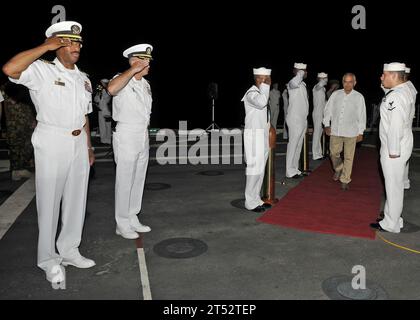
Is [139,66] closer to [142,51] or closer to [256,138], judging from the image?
[142,51]

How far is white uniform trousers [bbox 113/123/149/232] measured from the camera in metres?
4.64

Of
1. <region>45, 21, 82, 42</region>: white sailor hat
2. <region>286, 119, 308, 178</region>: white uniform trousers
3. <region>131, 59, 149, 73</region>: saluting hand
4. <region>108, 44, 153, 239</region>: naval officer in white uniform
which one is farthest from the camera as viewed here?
<region>286, 119, 308, 178</region>: white uniform trousers

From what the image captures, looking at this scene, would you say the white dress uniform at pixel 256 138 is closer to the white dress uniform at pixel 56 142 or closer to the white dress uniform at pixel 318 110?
the white dress uniform at pixel 56 142

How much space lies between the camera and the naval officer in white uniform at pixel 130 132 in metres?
4.59

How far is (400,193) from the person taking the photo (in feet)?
16.5

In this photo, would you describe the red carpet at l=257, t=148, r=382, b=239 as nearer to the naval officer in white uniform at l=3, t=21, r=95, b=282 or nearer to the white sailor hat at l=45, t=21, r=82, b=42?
the naval officer in white uniform at l=3, t=21, r=95, b=282

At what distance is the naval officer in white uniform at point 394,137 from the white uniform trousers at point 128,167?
2.83 m

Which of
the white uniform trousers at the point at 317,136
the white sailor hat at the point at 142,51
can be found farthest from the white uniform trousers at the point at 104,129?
the white sailor hat at the point at 142,51

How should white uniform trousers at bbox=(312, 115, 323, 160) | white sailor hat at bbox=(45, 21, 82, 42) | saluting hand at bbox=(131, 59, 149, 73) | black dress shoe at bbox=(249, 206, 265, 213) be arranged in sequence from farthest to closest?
1. white uniform trousers at bbox=(312, 115, 323, 160)
2. black dress shoe at bbox=(249, 206, 265, 213)
3. saluting hand at bbox=(131, 59, 149, 73)
4. white sailor hat at bbox=(45, 21, 82, 42)

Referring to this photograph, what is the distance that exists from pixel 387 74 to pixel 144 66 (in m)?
2.88

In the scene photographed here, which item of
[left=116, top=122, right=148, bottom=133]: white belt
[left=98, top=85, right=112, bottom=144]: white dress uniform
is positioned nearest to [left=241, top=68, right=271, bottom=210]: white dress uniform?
[left=116, top=122, right=148, bottom=133]: white belt

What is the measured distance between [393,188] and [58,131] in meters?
3.82

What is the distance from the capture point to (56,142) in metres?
3.60

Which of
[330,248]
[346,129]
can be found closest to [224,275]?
[330,248]
